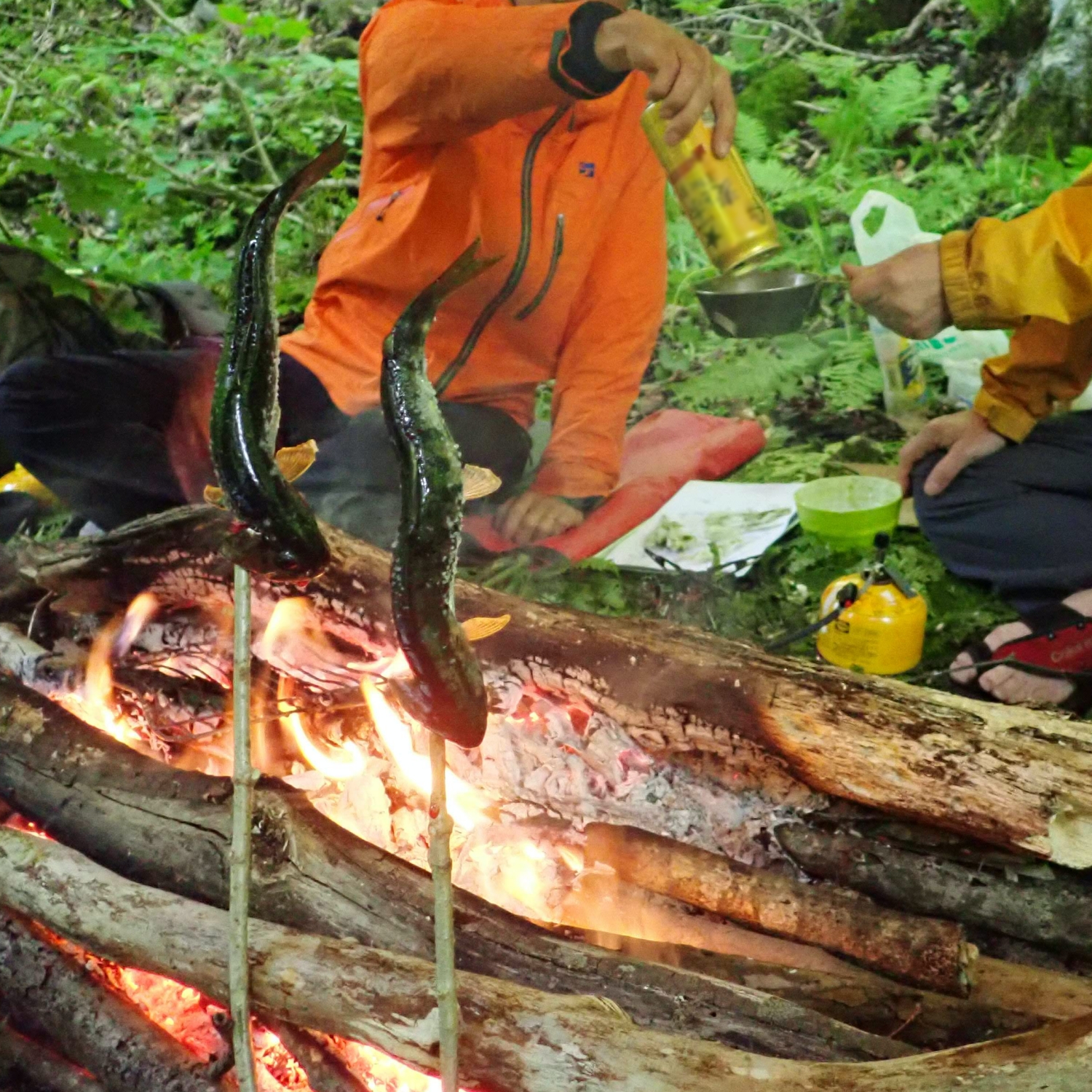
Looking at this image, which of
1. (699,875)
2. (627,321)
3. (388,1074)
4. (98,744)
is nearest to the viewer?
(388,1074)

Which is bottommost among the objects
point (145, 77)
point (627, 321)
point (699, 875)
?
point (699, 875)

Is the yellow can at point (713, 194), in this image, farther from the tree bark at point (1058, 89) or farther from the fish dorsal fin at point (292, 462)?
the tree bark at point (1058, 89)

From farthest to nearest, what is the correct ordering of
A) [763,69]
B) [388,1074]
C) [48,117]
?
[48,117], [763,69], [388,1074]

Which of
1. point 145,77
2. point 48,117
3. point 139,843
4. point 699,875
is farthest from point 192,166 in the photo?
point 699,875

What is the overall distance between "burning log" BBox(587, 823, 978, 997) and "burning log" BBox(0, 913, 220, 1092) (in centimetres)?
72

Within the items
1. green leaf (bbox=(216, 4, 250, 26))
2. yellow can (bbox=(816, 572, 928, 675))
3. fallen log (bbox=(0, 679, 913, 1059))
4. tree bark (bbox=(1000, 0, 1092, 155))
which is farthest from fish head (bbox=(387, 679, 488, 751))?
tree bark (bbox=(1000, 0, 1092, 155))

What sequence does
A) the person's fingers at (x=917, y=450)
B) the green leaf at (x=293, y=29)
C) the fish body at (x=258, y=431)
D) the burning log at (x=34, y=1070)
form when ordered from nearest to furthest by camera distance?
the fish body at (x=258, y=431) → the burning log at (x=34, y=1070) → the person's fingers at (x=917, y=450) → the green leaf at (x=293, y=29)

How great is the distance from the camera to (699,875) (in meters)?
1.51

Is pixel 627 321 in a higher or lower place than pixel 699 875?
higher

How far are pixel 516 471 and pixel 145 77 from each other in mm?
2259

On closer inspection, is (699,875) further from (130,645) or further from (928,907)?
(130,645)

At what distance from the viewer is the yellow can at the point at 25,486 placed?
3.47m

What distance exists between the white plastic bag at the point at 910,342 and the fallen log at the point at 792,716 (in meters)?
2.15

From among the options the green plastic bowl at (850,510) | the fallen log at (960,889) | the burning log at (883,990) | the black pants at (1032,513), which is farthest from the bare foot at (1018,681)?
the burning log at (883,990)
